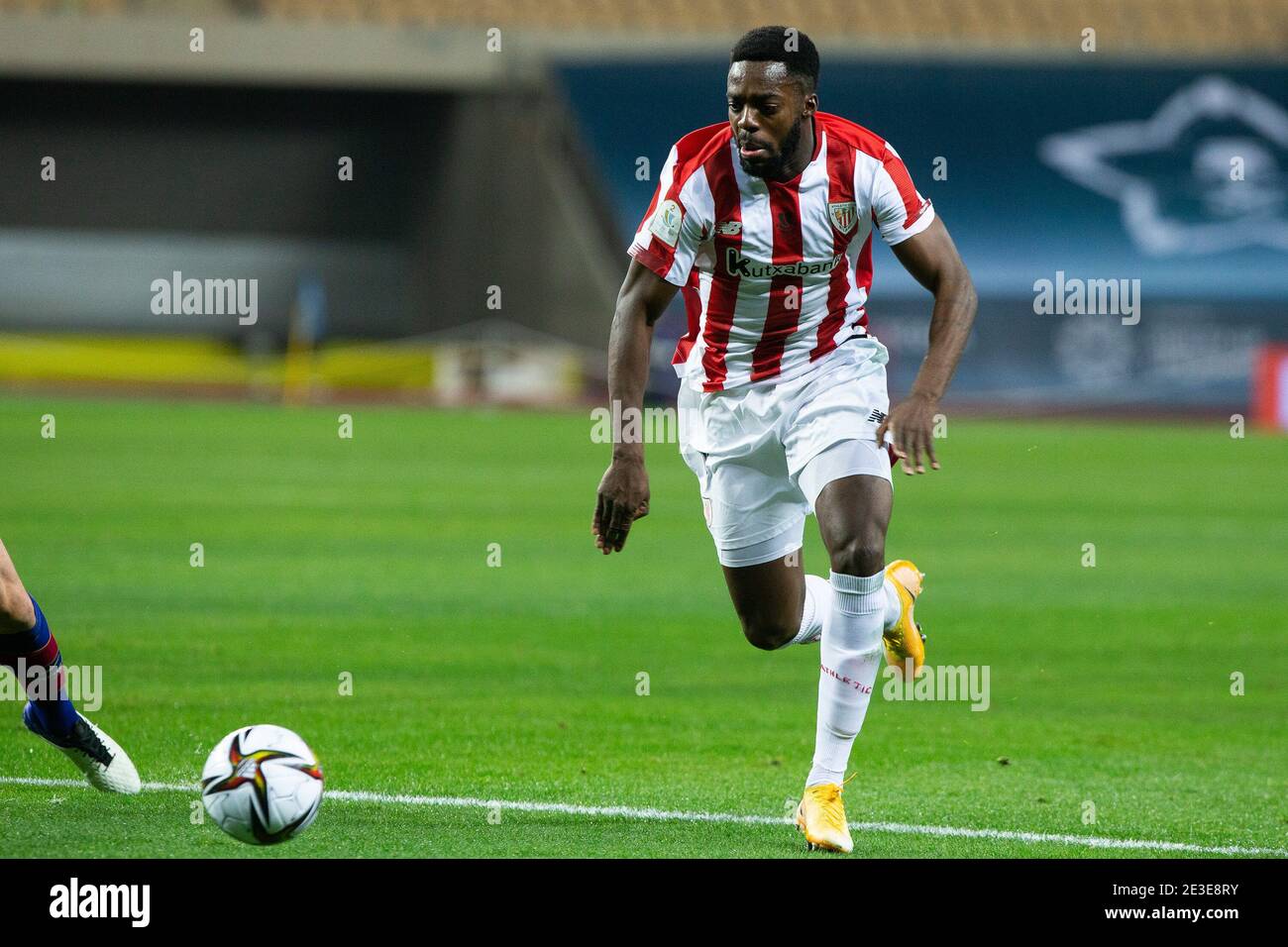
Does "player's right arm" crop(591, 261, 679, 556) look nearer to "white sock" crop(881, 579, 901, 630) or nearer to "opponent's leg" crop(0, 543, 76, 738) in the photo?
"white sock" crop(881, 579, 901, 630)

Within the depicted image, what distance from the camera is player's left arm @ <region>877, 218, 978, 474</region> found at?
588cm

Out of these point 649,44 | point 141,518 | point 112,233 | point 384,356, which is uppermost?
point 649,44

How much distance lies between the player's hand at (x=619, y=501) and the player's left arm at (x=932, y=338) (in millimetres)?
806

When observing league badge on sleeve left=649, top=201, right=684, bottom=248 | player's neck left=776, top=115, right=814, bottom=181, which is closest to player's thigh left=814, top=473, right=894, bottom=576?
league badge on sleeve left=649, top=201, right=684, bottom=248

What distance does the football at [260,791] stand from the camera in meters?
5.32

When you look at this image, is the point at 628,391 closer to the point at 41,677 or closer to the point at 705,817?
the point at 705,817

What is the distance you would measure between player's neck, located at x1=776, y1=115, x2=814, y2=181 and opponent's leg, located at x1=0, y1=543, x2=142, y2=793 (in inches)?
116

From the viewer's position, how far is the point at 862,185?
6363 millimetres

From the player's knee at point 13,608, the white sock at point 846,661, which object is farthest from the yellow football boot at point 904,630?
the player's knee at point 13,608

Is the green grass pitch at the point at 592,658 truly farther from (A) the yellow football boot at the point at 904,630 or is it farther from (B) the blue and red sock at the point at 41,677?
(A) the yellow football boot at the point at 904,630

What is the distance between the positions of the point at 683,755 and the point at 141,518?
9073 mm

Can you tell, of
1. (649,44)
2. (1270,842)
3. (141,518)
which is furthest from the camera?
(649,44)

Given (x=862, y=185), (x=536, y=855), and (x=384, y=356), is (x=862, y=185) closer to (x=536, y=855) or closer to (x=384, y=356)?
(x=536, y=855)
